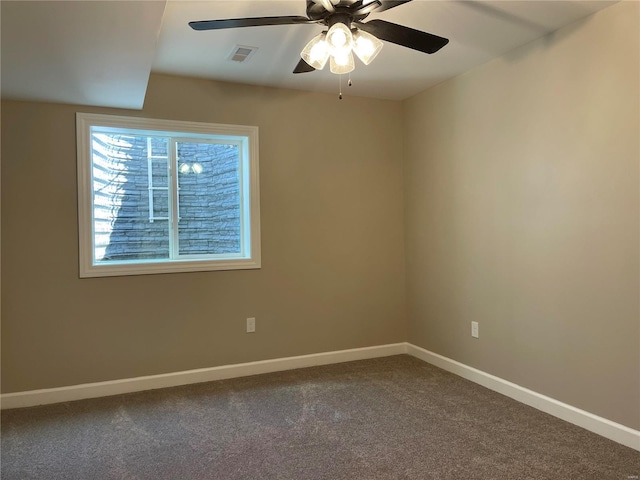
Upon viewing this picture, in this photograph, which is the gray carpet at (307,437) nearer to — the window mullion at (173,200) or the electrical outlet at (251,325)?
the electrical outlet at (251,325)

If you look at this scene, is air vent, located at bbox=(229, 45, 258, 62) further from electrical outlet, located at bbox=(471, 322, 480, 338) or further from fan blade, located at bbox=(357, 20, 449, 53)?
electrical outlet, located at bbox=(471, 322, 480, 338)

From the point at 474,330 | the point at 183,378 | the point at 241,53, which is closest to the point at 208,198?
the point at 241,53

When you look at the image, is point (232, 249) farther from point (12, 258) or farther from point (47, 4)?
point (47, 4)

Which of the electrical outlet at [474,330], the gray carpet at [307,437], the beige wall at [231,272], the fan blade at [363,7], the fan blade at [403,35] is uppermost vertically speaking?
the fan blade at [363,7]

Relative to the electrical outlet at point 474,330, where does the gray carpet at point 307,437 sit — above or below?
below

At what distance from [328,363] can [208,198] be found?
69.4 inches

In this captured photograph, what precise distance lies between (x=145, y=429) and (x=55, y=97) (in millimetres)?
2248

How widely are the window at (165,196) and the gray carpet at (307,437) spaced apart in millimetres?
1019

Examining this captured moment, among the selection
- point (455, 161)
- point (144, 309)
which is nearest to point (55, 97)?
point (144, 309)

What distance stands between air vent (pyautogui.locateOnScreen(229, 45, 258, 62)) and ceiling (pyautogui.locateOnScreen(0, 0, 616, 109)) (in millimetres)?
35

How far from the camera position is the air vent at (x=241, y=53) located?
115 inches

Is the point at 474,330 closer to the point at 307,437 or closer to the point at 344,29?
the point at 307,437

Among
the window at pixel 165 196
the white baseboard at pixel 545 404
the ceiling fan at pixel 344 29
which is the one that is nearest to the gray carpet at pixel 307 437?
the white baseboard at pixel 545 404

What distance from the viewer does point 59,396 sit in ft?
10.4
